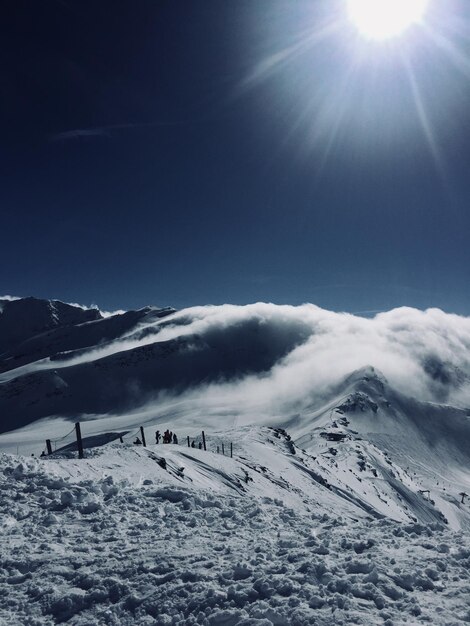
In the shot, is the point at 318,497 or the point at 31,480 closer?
the point at 31,480

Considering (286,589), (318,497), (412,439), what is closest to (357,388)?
(412,439)

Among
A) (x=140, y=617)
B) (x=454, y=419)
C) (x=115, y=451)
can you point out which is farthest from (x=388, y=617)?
(x=454, y=419)

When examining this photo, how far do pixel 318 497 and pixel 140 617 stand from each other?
26.9 meters

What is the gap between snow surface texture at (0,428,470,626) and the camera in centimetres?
825

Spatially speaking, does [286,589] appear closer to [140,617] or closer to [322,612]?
[322,612]

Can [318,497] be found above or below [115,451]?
below

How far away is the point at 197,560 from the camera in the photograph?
10367 millimetres

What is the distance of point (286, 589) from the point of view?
880cm

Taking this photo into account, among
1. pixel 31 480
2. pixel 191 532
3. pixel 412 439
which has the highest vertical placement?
pixel 31 480

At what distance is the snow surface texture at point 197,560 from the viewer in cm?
825

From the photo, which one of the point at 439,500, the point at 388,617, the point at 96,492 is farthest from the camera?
the point at 439,500

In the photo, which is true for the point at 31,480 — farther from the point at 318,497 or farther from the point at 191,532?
the point at 318,497

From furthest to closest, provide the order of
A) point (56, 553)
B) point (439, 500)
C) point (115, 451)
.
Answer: point (439, 500)
point (115, 451)
point (56, 553)

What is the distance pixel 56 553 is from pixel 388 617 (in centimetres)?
740
